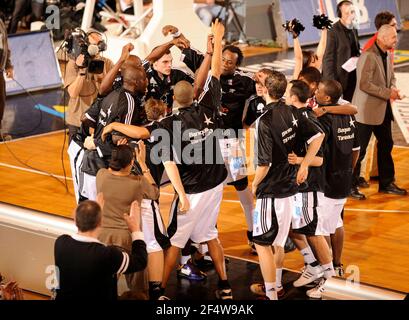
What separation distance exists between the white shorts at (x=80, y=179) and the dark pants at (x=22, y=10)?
38.4ft

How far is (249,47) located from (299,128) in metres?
12.2

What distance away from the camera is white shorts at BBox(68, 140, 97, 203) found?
924 centimetres

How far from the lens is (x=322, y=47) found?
1008cm

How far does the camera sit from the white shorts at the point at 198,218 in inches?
332

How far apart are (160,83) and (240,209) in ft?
6.76

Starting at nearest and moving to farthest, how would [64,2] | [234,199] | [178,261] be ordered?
[178,261], [234,199], [64,2]

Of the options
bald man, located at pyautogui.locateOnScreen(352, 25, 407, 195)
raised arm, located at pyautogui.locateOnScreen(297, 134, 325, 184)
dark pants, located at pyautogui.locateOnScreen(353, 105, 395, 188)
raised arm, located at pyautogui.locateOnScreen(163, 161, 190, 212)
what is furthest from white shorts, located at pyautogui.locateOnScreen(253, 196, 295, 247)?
dark pants, located at pyautogui.locateOnScreen(353, 105, 395, 188)

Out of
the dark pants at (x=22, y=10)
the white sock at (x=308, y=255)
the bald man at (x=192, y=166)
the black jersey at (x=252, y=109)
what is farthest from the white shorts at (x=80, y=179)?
the dark pants at (x=22, y=10)

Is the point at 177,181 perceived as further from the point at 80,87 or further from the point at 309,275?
the point at 80,87

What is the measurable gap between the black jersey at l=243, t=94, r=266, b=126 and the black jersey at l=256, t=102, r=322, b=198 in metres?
1.28

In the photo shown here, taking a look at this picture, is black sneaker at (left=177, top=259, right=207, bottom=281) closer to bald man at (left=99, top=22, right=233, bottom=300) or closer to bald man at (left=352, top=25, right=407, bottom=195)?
bald man at (left=99, top=22, right=233, bottom=300)
